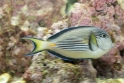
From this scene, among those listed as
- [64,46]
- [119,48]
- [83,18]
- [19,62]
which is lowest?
[19,62]

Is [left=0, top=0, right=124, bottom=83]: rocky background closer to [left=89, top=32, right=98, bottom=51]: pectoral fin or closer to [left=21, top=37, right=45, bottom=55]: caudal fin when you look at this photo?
[left=89, top=32, right=98, bottom=51]: pectoral fin

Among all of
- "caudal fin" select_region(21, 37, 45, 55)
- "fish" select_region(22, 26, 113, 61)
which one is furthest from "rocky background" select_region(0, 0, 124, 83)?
"caudal fin" select_region(21, 37, 45, 55)

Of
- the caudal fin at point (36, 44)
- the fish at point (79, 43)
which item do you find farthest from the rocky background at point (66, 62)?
the caudal fin at point (36, 44)

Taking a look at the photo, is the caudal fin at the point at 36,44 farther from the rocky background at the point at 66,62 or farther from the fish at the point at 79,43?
the rocky background at the point at 66,62

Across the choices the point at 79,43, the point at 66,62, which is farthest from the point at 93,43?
the point at 66,62

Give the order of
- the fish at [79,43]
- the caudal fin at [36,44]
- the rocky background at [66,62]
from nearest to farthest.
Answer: the caudal fin at [36,44] → the fish at [79,43] → the rocky background at [66,62]

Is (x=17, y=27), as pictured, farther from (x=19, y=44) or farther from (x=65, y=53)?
(x=65, y=53)

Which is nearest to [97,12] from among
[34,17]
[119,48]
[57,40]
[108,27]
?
[108,27]
